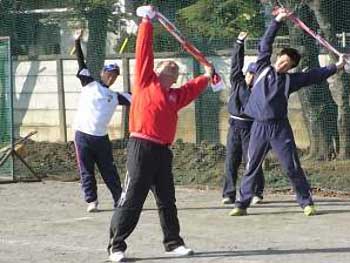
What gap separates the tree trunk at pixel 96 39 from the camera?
648 inches

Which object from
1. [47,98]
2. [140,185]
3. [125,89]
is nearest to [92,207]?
[140,185]

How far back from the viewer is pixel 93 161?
1145 cm

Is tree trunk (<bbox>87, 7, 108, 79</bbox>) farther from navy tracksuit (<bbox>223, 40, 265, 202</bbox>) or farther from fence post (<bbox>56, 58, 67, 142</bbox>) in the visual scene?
navy tracksuit (<bbox>223, 40, 265, 202</bbox>)

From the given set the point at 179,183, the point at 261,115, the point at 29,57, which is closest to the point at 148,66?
the point at 261,115

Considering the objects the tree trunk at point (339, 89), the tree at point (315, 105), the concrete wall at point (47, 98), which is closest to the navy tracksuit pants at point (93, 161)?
the tree at point (315, 105)

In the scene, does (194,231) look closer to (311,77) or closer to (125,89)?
(311,77)

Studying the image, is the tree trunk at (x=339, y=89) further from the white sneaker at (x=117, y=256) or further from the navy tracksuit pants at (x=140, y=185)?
the white sneaker at (x=117, y=256)

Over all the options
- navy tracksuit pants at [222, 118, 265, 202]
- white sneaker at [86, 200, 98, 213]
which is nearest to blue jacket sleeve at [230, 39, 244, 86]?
navy tracksuit pants at [222, 118, 265, 202]

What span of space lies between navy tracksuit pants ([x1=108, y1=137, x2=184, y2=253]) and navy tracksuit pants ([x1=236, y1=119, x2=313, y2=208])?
233 cm

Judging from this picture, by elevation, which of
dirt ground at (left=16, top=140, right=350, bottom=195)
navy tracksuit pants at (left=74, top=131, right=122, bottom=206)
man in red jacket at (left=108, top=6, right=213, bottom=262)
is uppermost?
man in red jacket at (left=108, top=6, right=213, bottom=262)

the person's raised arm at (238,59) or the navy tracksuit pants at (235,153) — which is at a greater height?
the person's raised arm at (238,59)

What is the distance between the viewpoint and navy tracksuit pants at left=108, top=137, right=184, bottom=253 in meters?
8.37

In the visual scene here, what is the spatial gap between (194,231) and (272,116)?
1563mm

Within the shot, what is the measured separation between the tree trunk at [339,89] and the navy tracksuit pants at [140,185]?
5.54 metres
